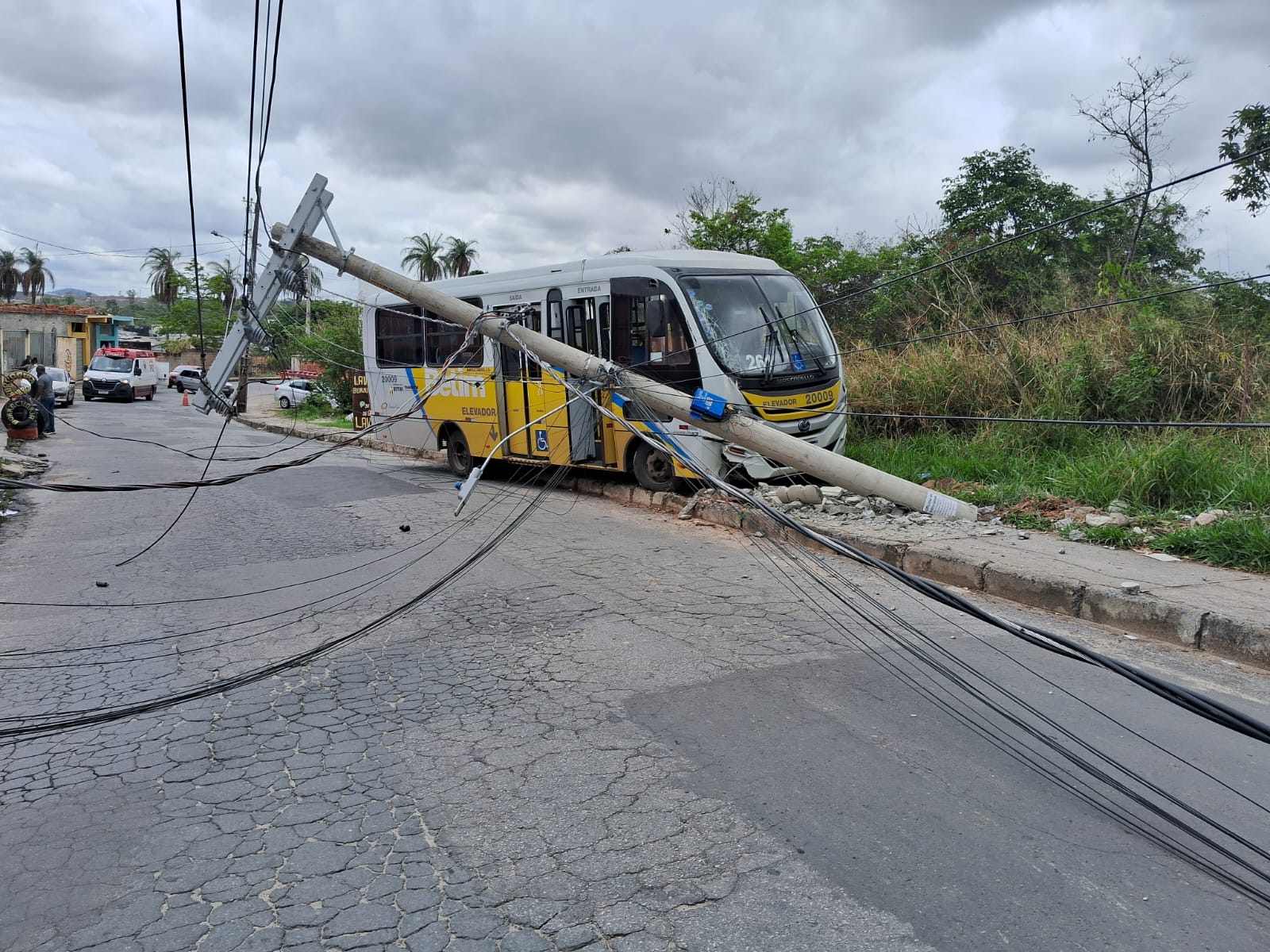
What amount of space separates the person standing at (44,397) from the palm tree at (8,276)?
243 ft

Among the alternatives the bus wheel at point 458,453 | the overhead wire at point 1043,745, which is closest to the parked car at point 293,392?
the bus wheel at point 458,453

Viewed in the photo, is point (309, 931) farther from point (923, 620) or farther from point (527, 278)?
point (527, 278)

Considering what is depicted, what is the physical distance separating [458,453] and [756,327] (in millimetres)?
5908

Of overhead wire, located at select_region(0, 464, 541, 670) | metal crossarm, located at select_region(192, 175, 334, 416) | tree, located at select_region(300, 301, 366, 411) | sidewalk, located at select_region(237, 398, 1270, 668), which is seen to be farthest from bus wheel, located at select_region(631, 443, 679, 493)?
tree, located at select_region(300, 301, 366, 411)

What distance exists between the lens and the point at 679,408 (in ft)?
18.6

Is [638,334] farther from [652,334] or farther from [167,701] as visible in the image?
[167,701]

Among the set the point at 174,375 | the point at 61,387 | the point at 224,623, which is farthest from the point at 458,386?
the point at 174,375

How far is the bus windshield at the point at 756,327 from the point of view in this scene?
1022 centimetres

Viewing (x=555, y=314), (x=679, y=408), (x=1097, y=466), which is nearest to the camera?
(x=679, y=408)

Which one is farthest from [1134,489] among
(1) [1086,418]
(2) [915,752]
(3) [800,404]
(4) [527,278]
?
(4) [527,278]

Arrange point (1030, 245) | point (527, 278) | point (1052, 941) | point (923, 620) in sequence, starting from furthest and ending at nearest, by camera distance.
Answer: point (1030, 245), point (527, 278), point (923, 620), point (1052, 941)

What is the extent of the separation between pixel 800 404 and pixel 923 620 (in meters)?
4.66

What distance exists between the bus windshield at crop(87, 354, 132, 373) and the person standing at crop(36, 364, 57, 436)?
1917cm

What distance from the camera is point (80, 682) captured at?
492 centimetres
